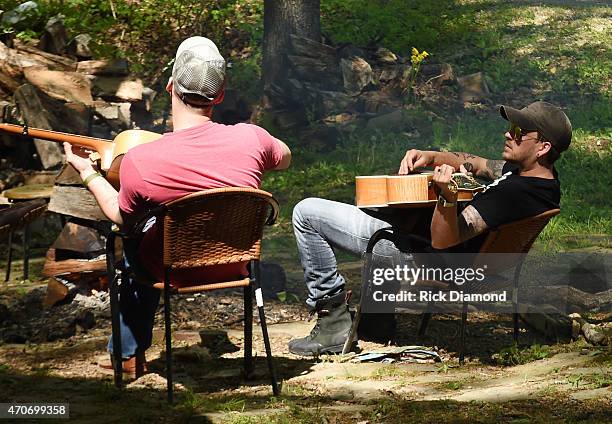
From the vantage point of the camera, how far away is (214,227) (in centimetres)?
489

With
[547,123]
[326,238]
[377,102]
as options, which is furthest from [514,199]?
[377,102]

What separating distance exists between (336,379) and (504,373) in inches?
36.4

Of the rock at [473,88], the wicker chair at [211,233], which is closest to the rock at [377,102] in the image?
the rock at [473,88]

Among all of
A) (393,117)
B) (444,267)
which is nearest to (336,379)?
(444,267)

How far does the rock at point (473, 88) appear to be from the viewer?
14.9m

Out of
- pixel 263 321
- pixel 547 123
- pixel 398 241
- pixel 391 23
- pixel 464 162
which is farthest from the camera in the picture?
pixel 391 23

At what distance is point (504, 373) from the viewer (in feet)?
17.8

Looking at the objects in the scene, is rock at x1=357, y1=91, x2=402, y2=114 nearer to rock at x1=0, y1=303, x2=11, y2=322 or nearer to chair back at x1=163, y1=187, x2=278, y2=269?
rock at x1=0, y1=303, x2=11, y2=322

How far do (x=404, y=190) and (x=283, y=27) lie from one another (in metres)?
9.84

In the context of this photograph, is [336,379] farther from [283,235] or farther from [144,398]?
[283,235]

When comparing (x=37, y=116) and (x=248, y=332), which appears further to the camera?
(x=37, y=116)

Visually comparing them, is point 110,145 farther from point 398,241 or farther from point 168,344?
point 398,241

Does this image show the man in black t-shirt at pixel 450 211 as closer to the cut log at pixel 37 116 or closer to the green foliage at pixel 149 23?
the cut log at pixel 37 116

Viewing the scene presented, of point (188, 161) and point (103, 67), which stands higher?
point (188, 161)
